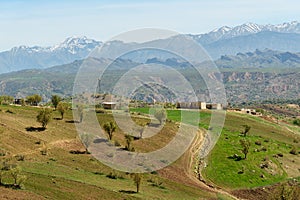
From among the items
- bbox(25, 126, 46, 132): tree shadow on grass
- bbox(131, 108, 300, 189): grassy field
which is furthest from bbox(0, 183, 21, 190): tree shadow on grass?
bbox(131, 108, 300, 189): grassy field

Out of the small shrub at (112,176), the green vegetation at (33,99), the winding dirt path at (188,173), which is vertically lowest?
the winding dirt path at (188,173)

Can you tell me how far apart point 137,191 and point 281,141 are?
6396 centimetres

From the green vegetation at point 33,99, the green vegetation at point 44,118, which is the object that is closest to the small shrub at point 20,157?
the green vegetation at point 44,118

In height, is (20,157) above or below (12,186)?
above

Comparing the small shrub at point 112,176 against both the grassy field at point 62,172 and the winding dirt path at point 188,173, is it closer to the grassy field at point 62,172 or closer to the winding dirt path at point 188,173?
the grassy field at point 62,172

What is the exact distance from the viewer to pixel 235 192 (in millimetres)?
66875

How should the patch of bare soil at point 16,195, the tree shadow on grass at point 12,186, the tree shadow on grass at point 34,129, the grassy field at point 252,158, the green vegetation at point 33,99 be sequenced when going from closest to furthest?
the patch of bare soil at point 16,195
the tree shadow on grass at point 12,186
the tree shadow on grass at point 34,129
the grassy field at point 252,158
the green vegetation at point 33,99

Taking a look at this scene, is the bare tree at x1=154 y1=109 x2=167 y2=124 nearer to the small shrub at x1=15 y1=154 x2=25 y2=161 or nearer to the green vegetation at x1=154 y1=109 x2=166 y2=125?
the green vegetation at x1=154 y1=109 x2=166 y2=125

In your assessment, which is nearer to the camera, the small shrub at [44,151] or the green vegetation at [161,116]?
the small shrub at [44,151]

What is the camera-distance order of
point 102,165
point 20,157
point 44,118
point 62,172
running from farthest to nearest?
point 44,118 < point 102,165 < point 20,157 < point 62,172

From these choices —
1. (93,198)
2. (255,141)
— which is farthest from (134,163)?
(255,141)

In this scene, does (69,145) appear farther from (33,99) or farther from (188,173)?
(33,99)

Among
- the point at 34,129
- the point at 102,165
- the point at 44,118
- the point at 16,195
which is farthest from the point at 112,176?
the point at 44,118

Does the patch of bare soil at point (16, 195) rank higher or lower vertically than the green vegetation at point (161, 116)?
lower
